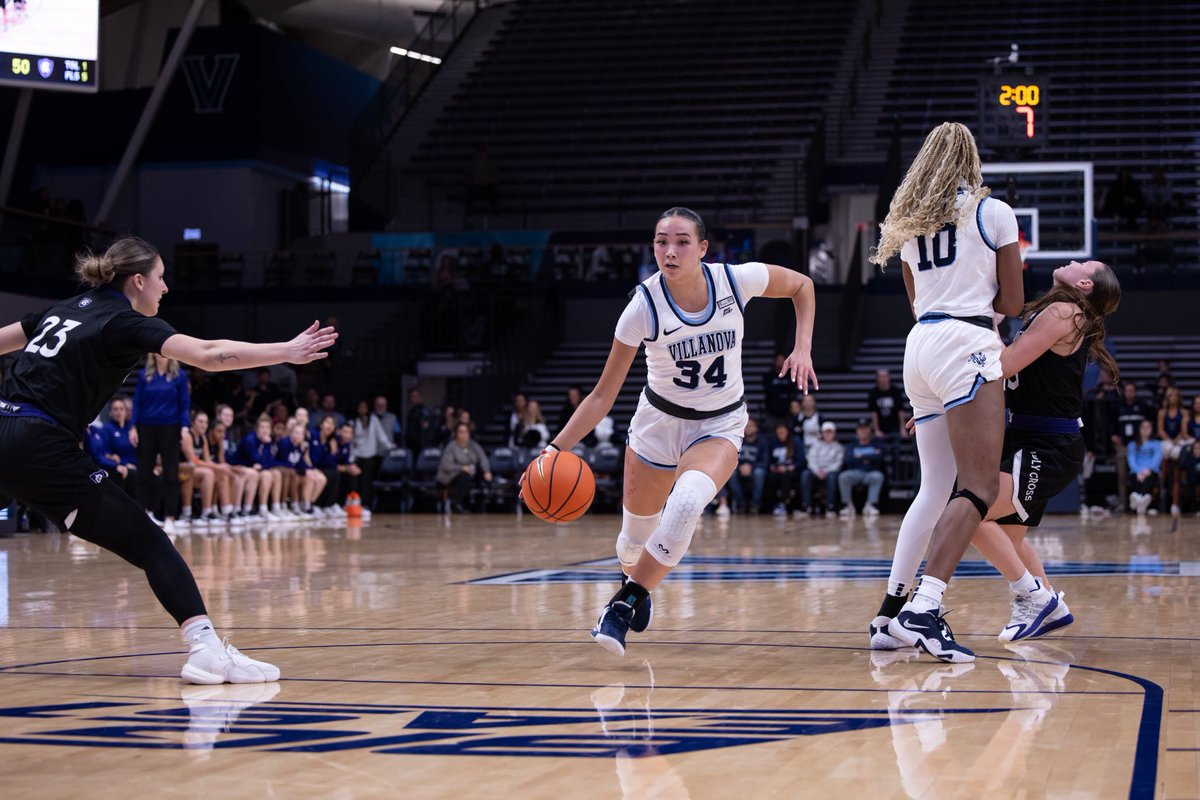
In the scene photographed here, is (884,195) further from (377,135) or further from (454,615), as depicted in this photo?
(454,615)

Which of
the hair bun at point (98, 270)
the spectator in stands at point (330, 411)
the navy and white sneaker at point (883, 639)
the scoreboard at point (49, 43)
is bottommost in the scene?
the navy and white sneaker at point (883, 639)

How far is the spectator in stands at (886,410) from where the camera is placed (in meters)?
19.1

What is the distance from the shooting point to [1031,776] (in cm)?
348

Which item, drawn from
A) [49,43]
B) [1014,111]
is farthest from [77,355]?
[1014,111]

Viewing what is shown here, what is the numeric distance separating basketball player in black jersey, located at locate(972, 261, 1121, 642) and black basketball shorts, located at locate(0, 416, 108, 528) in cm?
341

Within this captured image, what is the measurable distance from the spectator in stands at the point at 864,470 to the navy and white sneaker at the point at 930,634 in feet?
42.9

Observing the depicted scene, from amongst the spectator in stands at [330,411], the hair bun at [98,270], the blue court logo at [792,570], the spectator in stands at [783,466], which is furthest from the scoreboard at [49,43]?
the hair bun at [98,270]

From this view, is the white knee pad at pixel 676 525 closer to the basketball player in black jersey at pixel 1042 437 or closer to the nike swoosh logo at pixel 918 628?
the nike swoosh logo at pixel 918 628

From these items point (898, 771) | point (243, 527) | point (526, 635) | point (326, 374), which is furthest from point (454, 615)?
point (326, 374)

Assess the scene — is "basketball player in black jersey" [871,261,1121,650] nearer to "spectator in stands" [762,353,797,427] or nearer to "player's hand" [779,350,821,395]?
"player's hand" [779,350,821,395]

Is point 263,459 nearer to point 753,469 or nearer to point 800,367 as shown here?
point 753,469

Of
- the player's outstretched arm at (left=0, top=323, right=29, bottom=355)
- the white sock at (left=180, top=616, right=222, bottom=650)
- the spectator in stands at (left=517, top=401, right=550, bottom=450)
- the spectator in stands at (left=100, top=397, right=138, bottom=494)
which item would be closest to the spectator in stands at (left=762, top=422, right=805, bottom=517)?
the spectator in stands at (left=517, top=401, right=550, bottom=450)

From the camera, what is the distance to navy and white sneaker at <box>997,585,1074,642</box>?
19.6 ft

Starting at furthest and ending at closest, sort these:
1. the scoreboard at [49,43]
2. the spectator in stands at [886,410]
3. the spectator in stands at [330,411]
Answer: the spectator in stands at [330,411] → the spectator in stands at [886,410] → the scoreboard at [49,43]
